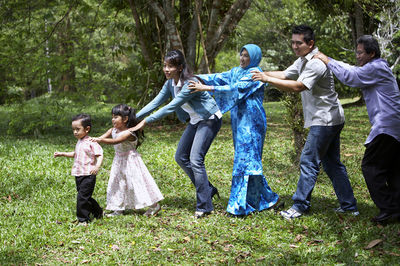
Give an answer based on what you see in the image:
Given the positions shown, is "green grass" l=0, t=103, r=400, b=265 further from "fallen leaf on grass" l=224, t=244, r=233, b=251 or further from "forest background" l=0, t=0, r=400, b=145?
"forest background" l=0, t=0, r=400, b=145

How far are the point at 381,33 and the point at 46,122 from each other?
12903 mm

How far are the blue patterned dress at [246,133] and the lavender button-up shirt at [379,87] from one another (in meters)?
1.09

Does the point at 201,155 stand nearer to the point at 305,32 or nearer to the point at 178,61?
the point at 178,61

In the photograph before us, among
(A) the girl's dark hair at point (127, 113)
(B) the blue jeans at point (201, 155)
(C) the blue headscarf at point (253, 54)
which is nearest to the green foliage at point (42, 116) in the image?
(A) the girl's dark hair at point (127, 113)

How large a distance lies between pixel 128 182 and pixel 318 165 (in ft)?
7.92

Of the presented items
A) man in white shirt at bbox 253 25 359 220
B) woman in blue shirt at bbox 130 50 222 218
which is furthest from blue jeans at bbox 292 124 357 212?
woman in blue shirt at bbox 130 50 222 218

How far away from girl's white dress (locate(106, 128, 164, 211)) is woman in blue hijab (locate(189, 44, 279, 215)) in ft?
3.55

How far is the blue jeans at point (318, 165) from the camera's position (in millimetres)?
5559

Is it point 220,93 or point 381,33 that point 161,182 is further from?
point 381,33

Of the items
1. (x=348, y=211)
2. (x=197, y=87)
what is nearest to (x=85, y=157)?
(x=197, y=87)

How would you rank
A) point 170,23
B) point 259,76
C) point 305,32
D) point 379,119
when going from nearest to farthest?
point 379,119 < point 259,76 < point 305,32 < point 170,23

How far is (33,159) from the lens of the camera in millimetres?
9680

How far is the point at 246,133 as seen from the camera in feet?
19.6

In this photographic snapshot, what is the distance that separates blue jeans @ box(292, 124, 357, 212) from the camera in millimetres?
5559
